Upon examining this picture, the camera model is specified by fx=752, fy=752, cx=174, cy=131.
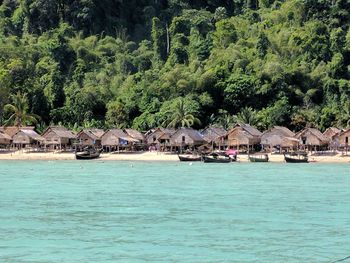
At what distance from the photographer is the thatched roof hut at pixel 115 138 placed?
65.4 m

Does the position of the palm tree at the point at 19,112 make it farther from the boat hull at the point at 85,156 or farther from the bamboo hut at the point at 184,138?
the bamboo hut at the point at 184,138

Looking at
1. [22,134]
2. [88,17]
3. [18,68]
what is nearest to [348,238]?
[22,134]

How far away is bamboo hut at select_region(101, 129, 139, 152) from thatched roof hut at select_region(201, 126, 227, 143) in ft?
21.0

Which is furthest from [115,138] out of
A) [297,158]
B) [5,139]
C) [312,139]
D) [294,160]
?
[312,139]

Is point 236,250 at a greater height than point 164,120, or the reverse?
point 164,120

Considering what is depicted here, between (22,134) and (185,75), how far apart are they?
708 inches

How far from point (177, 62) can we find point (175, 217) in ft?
184

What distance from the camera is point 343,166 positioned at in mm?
56469

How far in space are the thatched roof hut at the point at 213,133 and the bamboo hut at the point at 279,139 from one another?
385 cm

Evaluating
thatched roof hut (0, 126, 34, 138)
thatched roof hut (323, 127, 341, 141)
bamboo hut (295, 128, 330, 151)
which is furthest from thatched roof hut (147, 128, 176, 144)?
thatched roof hut (323, 127, 341, 141)

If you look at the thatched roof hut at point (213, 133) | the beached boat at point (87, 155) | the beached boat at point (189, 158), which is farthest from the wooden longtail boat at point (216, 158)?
the beached boat at point (87, 155)

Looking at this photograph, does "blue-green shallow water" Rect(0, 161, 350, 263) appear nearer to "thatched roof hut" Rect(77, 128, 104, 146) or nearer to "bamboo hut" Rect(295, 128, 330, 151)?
"bamboo hut" Rect(295, 128, 330, 151)

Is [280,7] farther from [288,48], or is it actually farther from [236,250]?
[236,250]

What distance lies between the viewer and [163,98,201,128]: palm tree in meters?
68.9
